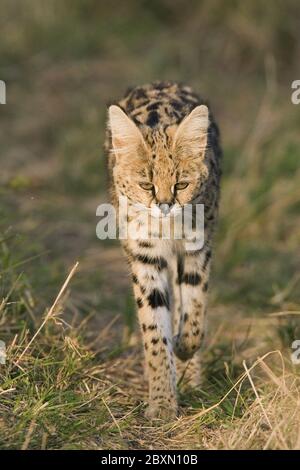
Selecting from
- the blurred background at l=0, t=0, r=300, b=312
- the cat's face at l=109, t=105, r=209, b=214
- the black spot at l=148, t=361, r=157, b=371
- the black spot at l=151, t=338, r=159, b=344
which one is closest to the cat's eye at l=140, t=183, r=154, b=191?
the cat's face at l=109, t=105, r=209, b=214

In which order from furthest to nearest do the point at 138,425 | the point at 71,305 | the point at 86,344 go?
the point at 71,305 → the point at 86,344 → the point at 138,425

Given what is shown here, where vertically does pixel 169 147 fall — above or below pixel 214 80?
below

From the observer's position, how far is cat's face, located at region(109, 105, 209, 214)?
502 centimetres

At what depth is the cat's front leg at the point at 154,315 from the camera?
5.24m

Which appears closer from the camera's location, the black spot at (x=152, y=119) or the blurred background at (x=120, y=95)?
the black spot at (x=152, y=119)

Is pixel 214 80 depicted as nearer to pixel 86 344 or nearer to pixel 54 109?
pixel 54 109

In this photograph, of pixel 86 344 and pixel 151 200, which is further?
pixel 86 344

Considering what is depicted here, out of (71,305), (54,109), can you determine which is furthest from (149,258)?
(54,109)

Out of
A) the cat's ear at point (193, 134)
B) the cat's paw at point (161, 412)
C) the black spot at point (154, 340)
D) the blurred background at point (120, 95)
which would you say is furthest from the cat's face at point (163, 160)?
the blurred background at point (120, 95)

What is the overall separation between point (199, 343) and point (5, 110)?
16.6ft

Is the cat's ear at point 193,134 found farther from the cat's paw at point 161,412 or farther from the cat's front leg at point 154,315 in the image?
the cat's paw at point 161,412

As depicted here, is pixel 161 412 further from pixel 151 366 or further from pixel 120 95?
pixel 120 95
